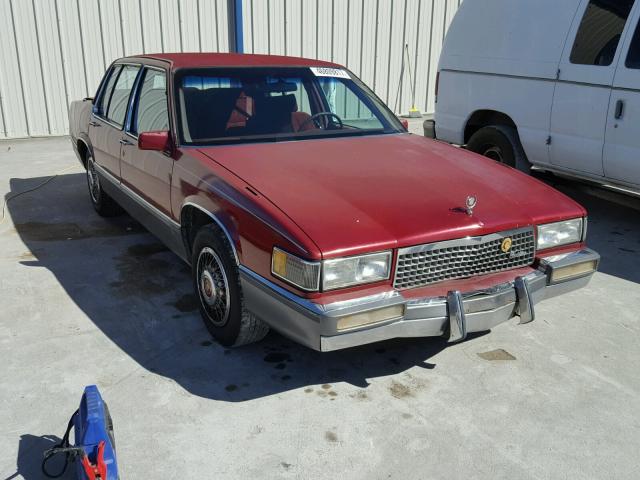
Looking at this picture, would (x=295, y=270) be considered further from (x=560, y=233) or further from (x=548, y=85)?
(x=548, y=85)

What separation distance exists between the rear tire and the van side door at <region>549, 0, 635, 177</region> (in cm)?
425

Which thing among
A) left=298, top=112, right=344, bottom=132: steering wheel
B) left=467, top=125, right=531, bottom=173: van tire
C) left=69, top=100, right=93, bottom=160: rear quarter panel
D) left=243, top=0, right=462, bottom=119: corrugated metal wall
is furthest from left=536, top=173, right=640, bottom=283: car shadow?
left=243, top=0, right=462, bottom=119: corrugated metal wall

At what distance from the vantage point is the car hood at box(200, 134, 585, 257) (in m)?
2.82

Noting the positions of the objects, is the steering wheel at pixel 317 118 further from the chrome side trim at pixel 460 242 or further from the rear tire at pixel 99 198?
the rear tire at pixel 99 198

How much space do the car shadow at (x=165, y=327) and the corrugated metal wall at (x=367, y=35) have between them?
6.42 m

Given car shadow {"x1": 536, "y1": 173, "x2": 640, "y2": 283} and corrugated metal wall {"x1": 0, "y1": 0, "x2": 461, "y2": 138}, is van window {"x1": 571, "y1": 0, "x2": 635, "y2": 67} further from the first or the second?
corrugated metal wall {"x1": 0, "y1": 0, "x2": 461, "y2": 138}

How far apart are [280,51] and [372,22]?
81.7 inches

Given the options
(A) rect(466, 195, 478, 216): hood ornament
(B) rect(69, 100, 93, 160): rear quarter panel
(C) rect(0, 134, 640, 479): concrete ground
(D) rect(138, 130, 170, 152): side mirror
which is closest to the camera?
(C) rect(0, 134, 640, 479): concrete ground

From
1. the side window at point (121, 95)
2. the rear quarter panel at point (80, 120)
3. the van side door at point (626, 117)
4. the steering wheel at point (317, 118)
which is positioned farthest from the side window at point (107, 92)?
the van side door at point (626, 117)

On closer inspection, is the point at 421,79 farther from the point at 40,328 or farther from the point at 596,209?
the point at 40,328

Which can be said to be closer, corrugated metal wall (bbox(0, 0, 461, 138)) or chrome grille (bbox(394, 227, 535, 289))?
chrome grille (bbox(394, 227, 535, 289))

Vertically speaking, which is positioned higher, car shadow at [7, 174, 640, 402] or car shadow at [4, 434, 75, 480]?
car shadow at [4, 434, 75, 480]

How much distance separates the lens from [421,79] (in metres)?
13.0

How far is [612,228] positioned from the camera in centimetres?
573
